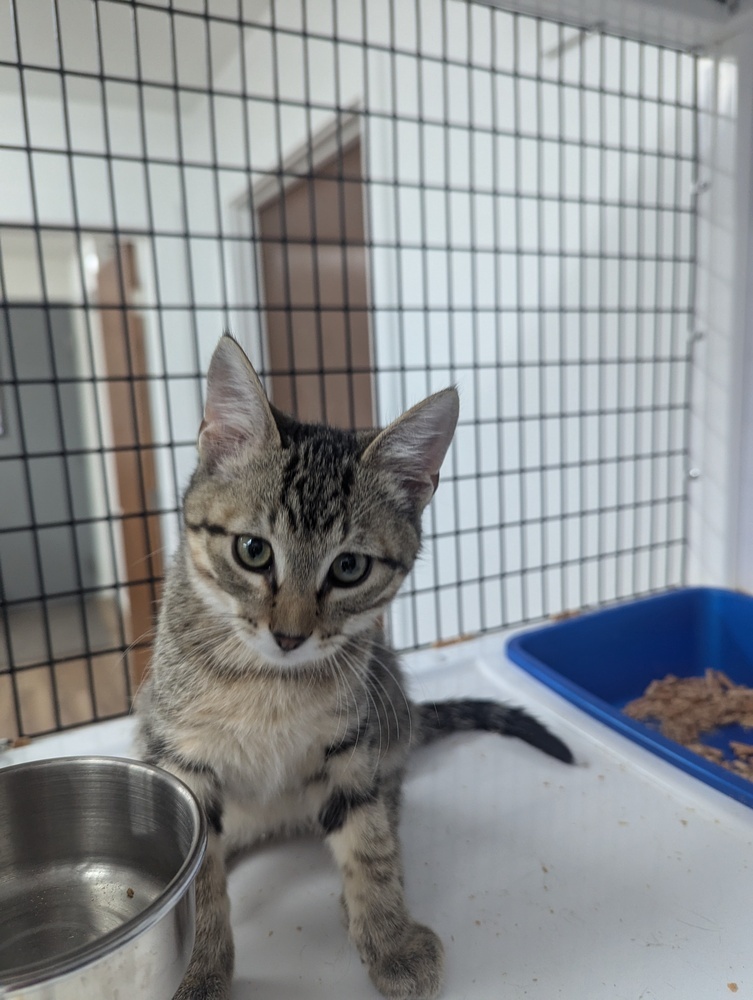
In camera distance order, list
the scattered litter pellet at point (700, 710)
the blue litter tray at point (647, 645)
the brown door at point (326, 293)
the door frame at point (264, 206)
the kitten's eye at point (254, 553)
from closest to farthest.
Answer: the kitten's eye at point (254, 553), the scattered litter pellet at point (700, 710), the blue litter tray at point (647, 645), the door frame at point (264, 206), the brown door at point (326, 293)

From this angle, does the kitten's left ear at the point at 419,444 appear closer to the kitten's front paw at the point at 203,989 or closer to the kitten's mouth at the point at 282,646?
the kitten's mouth at the point at 282,646

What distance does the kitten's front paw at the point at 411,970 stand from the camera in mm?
577

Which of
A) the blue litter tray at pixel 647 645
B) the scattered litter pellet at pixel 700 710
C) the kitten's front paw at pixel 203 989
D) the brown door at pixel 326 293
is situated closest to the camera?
the kitten's front paw at pixel 203 989

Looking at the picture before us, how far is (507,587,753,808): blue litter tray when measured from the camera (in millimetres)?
1212

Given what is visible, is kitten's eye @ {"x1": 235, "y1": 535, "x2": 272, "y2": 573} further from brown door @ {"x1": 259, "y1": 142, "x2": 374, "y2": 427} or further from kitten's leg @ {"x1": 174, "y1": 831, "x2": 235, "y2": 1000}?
brown door @ {"x1": 259, "y1": 142, "x2": 374, "y2": 427}

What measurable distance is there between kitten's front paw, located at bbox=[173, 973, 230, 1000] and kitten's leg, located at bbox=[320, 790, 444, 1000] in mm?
122

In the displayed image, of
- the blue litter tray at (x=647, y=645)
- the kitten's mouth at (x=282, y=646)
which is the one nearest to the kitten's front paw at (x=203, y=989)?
the kitten's mouth at (x=282, y=646)

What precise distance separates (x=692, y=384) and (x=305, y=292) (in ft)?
3.92

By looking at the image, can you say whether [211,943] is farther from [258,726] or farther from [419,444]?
[419,444]

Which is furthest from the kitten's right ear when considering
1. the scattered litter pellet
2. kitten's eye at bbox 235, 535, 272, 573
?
the scattered litter pellet

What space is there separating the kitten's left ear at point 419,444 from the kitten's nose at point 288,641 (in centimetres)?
20

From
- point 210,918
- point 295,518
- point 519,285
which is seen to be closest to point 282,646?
point 295,518

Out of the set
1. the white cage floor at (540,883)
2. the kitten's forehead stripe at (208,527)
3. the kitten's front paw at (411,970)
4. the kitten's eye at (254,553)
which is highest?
the kitten's forehead stripe at (208,527)

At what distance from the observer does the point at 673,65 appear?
1316mm
